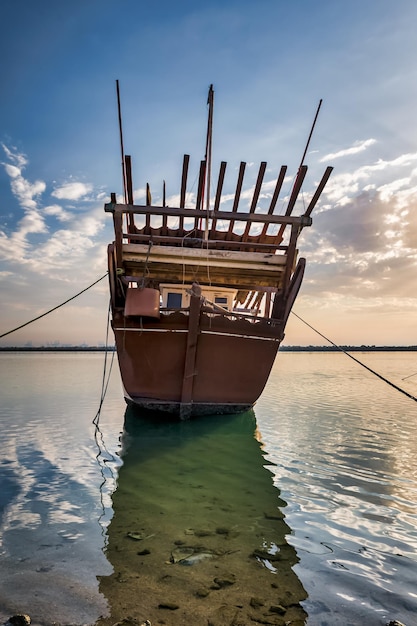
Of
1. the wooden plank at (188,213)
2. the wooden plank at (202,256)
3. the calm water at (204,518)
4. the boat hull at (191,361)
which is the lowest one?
the calm water at (204,518)

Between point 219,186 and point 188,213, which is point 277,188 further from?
point 188,213

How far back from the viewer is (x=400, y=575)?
12.1ft

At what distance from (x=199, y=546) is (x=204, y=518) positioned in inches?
32.4

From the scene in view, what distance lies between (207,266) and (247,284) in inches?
77.9

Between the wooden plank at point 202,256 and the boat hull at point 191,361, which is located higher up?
the wooden plank at point 202,256

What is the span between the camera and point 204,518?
497cm

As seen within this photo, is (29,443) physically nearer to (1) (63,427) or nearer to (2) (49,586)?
(1) (63,427)

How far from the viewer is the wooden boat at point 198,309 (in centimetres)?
1064

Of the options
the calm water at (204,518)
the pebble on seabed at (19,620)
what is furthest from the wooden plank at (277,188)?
the pebble on seabed at (19,620)

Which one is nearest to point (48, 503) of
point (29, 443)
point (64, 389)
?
point (29, 443)

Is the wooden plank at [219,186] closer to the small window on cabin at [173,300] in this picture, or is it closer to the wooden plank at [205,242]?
the wooden plank at [205,242]

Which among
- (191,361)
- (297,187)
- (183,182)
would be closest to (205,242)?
(183,182)

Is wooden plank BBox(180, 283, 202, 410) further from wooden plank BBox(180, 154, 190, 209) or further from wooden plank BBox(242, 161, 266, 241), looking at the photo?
wooden plank BBox(242, 161, 266, 241)

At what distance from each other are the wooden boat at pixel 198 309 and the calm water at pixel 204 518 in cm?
123
